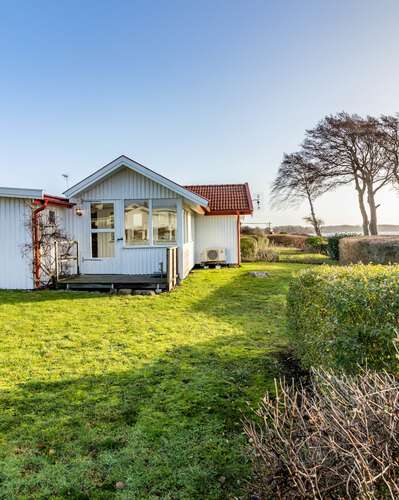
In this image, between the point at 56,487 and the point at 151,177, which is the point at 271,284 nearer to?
the point at 151,177

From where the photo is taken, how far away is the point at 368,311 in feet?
9.07

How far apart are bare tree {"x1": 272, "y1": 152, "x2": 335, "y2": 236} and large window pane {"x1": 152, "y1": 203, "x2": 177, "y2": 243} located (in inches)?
813

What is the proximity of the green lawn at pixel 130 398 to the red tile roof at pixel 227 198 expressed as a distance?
888 centimetres

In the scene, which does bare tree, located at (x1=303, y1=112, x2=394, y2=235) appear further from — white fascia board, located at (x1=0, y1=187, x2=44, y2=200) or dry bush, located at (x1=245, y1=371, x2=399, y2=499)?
dry bush, located at (x1=245, y1=371, x2=399, y2=499)

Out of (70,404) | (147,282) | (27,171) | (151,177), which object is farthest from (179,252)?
(27,171)

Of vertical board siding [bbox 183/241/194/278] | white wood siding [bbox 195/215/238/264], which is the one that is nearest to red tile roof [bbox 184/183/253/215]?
white wood siding [bbox 195/215/238/264]

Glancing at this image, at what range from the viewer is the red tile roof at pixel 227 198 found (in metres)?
16.1

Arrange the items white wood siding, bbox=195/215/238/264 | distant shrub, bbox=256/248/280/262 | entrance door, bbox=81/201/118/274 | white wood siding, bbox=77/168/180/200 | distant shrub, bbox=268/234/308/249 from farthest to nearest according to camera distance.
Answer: distant shrub, bbox=268/234/308/249 < distant shrub, bbox=256/248/280/262 < white wood siding, bbox=195/215/238/264 < entrance door, bbox=81/201/118/274 < white wood siding, bbox=77/168/180/200

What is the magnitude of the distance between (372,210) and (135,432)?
27525 mm

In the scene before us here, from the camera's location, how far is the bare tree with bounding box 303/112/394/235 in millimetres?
25406

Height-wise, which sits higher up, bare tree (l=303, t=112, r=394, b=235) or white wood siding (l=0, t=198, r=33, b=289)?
bare tree (l=303, t=112, r=394, b=235)

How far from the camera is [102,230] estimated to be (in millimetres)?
11445

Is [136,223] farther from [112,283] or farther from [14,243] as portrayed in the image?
[14,243]

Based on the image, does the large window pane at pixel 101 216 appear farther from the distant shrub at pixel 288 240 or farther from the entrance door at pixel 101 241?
the distant shrub at pixel 288 240
